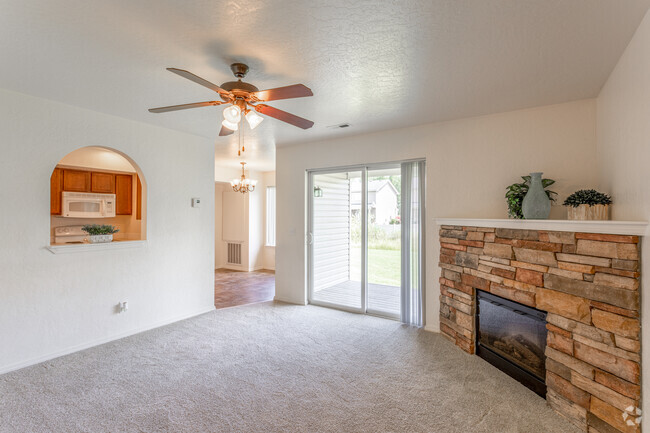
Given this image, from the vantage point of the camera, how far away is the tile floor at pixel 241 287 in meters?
5.18

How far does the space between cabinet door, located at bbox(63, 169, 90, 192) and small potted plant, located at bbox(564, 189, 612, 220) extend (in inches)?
254

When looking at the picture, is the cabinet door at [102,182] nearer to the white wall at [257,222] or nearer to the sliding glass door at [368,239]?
the white wall at [257,222]

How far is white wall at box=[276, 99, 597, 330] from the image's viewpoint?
3045 mm

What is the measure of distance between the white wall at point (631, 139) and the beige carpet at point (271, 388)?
1.08 meters

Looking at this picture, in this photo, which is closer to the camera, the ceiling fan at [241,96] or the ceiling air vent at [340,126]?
the ceiling fan at [241,96]

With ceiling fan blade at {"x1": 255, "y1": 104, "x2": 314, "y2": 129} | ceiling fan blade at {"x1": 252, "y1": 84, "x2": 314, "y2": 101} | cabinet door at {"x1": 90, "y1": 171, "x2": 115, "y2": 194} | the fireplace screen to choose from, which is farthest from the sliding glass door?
cabinet door at {"x1": 90, "y1": 171, "x2": 115, "y2": 194}

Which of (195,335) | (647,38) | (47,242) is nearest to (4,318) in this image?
(47,242)

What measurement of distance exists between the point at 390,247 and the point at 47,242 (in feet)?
12.4

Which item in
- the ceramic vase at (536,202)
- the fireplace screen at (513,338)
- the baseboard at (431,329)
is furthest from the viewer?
the baseboard at (431,329)

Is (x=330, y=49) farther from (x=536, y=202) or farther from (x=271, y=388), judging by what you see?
(x=271, y=388)

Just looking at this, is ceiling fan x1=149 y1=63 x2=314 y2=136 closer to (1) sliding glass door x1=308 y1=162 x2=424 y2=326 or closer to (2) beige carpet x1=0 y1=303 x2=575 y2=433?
(2) beige carpet x1=0 y1=303 x2=575 y2=433

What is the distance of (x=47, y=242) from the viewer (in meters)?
3.10

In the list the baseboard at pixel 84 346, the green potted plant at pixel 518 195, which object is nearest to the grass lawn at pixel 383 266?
the green potted plant at pixel 518 195

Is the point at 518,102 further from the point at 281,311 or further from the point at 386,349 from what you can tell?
the point at 281,311
